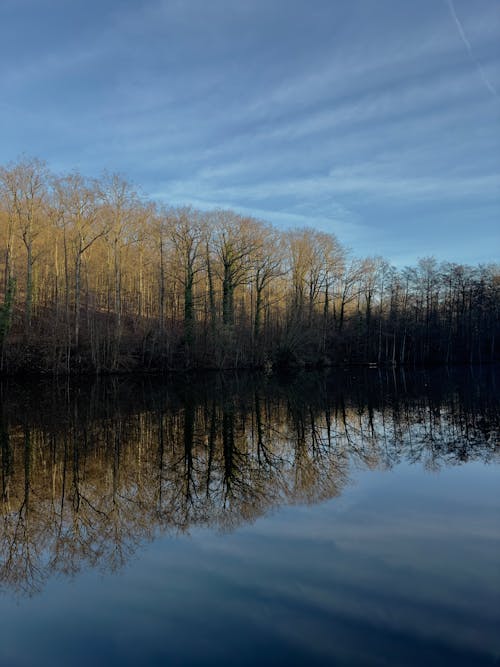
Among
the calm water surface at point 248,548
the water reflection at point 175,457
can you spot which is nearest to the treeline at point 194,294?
the water reflection at point 175,457

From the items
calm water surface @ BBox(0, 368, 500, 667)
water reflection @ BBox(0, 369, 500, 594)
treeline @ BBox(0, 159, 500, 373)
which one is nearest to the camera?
calm water surface @ BBox(0, 368, 500, 667)

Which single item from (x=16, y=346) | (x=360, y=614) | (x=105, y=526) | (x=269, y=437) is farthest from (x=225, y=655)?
(x=16, y=346)

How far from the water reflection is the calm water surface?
0.05 meters

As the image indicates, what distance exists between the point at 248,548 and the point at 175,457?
4754mm

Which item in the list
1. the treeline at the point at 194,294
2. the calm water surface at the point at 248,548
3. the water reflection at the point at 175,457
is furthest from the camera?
the treeline at the point at 194,294

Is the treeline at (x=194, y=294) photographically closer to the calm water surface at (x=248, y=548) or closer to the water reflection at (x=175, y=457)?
the water reflection at (x=175, y=457)

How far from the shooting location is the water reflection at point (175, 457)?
243 inches

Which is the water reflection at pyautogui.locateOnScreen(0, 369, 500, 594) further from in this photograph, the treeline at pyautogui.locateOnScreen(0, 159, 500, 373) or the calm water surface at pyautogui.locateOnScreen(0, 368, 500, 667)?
the treeline at pyautogui.locateOnScreen(0, 159, 500, 373)

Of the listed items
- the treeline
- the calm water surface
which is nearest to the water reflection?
the calm water surface

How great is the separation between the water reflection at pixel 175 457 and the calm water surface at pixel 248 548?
0.05 m

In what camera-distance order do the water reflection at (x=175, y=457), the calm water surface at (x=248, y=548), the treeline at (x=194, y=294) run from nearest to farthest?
the calm water surface at (x=248, y=548) < the water reflection at (x=175, y=457) < the treeline at (x=194, y=294)

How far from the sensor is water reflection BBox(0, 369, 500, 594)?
6.16 meters

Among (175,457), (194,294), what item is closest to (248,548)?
(175,457)

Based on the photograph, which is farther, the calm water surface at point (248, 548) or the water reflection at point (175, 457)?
the water reflection at point (175, 457)
